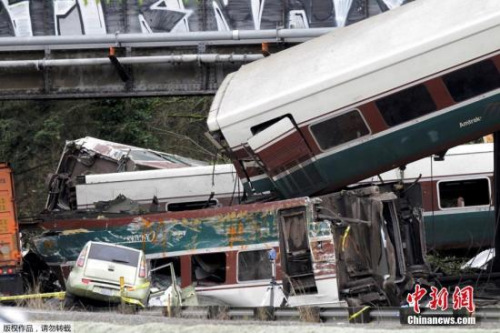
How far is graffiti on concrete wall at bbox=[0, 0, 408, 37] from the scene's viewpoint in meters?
19.6

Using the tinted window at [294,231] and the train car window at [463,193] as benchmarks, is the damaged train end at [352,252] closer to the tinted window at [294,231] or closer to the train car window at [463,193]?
the tinted window at [294,231]

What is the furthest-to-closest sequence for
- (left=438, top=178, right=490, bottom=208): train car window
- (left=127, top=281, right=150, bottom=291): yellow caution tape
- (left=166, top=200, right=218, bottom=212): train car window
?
(left=438, top=178, right=490, bottom=208): train car window, (left=166, top=200, right=218, bottom=212): train car window, (left=127, top=281, right=150, bottom=291): yellow caution tape

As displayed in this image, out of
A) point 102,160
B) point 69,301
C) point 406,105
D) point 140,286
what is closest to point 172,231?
point 140,286

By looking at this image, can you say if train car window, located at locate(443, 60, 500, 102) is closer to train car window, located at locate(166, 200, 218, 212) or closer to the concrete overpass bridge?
the concrete overpass bridge

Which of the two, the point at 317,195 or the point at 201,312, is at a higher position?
the point at 317,195

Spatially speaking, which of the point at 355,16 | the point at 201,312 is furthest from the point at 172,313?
the point at 355,16

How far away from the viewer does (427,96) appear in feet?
54.4

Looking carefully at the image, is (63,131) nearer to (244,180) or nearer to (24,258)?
(24,258)

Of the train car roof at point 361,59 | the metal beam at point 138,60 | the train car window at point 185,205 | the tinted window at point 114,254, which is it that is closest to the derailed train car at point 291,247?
the tinted window at point 114,254

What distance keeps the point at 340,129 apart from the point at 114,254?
14.7 ft

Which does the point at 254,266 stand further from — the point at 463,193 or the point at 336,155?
the point at 463,193

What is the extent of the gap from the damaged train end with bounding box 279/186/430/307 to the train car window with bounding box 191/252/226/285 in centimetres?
151

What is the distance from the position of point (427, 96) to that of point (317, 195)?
2.79m

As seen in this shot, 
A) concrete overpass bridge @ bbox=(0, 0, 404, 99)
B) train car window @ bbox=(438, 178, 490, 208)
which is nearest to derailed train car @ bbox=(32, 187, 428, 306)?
concrete overpass bridge @ bbox=(0, 0, 404, 99)
